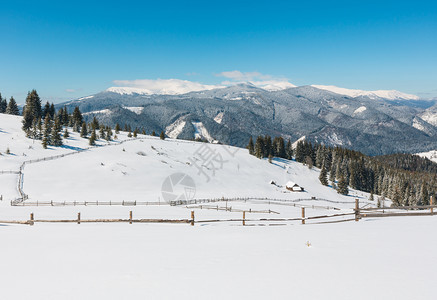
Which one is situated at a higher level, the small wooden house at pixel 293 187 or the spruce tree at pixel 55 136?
the spruce tree at pixel 55 136

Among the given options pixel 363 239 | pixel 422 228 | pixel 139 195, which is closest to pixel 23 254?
pixel 363 239

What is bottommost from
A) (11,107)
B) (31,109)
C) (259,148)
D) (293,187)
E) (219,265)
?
(293,187)

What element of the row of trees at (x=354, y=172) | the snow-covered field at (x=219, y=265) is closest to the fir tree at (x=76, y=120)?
the row of trees at (x=354, y=172)

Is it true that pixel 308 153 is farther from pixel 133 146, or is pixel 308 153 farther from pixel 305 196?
pixel 133 146

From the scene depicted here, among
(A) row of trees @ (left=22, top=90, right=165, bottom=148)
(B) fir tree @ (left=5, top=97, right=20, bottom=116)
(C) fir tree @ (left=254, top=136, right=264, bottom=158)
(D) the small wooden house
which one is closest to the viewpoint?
(A) row of trees @ (left=22, top=90, right=165, bottom=148)

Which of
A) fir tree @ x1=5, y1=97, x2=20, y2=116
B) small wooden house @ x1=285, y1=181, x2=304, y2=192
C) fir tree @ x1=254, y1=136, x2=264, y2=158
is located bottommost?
small wooden house @ x1=285, y1=181, x2=304, y2=192

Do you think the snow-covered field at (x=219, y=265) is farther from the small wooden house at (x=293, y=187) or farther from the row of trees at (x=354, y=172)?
the row of trees at (x=354, y=172)

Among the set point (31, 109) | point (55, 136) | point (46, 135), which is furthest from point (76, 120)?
point (46, 135)

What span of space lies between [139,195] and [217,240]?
4410cm

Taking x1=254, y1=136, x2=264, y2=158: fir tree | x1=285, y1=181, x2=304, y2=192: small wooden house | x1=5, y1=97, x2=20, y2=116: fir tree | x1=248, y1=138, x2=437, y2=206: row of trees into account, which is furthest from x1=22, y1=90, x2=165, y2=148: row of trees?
x1=248, y1=138, x2=437, y2=206: row of trees

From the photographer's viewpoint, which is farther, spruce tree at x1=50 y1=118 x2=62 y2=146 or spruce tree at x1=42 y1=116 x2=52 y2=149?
spruce tree at x1=50 y1=118 x2=62 y2=146

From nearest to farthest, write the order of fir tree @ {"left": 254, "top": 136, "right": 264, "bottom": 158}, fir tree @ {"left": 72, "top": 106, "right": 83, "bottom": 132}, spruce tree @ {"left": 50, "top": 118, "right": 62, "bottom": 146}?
spruce tree @ {"left": 50, "top": 118, "right": 62, "bottom": 146} → fir tree @ {"left": 72, "top": 106, "right": 83, "bottom": 132} → fir tree @ {"left": 254, "top": 136, "right": 264, "bottom": 158}

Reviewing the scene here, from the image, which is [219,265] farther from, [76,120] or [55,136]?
[76,120]

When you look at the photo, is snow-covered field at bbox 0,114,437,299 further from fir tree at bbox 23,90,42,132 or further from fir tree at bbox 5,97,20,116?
fir tree at bbox 5,97,20,116
